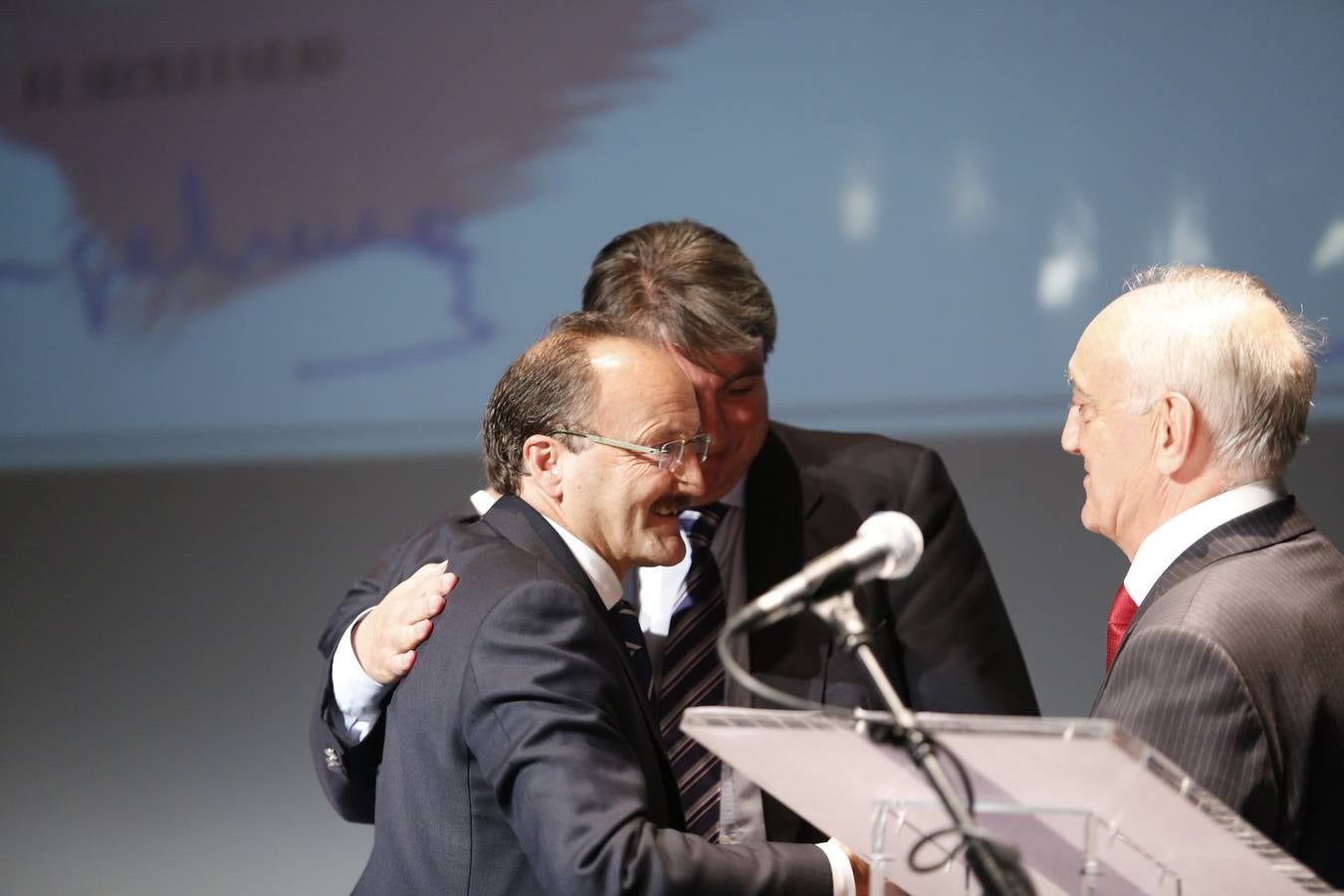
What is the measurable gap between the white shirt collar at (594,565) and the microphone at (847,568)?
2.40 ft

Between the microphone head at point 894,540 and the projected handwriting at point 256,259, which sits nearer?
the microphone head at point 894,540

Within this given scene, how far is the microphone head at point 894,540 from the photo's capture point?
1461 mm

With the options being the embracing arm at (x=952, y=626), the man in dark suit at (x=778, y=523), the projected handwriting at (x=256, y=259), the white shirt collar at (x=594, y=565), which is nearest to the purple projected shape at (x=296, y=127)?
the projected handwriting at (x=256, y=259)

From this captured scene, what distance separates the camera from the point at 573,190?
3.95 metres

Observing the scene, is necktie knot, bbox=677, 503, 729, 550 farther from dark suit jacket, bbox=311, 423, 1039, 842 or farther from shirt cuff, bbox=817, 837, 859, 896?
shirt cuff, bbox=817, 837, 859, 896

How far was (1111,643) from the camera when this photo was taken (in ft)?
7.64

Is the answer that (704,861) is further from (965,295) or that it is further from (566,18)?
(566,18)

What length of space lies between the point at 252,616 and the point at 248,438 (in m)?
0.53

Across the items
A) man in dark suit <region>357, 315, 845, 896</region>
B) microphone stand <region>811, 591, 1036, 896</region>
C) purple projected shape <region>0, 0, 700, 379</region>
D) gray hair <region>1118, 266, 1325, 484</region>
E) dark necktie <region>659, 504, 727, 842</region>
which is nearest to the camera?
microphone stand <region>811, 591, 1036, 896</region>

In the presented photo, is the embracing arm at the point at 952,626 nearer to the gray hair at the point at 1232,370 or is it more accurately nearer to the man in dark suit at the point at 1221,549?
the man in dark suit at the point at 1221,549

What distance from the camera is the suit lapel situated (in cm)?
186

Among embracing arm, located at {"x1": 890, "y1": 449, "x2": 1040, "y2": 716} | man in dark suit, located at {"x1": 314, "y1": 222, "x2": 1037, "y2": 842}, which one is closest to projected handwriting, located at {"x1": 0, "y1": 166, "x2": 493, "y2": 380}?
man in dark suit, located at {"x1": 314, "y1": 222, "x2": 1037, "y2": 842}

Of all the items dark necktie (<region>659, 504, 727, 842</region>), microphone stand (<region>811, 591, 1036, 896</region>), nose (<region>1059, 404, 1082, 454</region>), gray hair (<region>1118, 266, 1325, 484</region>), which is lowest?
dark necktie (<region>659, 504, 727, 842</region>)

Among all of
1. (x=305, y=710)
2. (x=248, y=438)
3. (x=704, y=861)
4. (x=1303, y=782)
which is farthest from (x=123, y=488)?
(x=1303, y=782)
